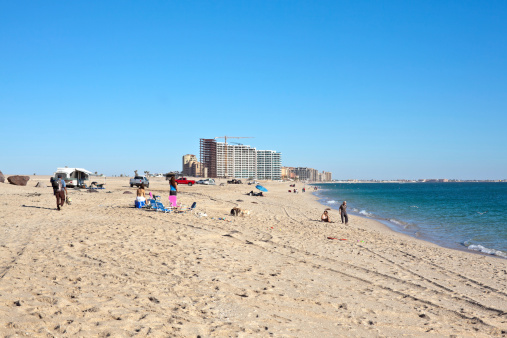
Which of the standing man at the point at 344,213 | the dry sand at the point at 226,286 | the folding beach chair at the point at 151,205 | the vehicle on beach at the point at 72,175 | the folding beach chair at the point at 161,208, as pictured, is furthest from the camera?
the vehicle on beach at the point at 72,175

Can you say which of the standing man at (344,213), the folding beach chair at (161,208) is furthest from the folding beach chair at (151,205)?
the standing man at (344,213)

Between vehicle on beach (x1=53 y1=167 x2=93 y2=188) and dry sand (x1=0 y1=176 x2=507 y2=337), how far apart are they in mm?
23935

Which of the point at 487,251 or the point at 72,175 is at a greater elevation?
the point at 72,175

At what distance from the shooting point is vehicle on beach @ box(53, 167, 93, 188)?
114 ft

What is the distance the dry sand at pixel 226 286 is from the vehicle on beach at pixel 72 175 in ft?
78.5

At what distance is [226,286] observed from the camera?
6820 mm

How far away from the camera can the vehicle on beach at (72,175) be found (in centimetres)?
3484

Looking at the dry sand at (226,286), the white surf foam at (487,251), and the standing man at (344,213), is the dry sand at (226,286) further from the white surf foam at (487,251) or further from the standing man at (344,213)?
the standing man at (344,213)

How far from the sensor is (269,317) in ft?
17.8

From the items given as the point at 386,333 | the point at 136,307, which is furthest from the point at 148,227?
the point at 386,333

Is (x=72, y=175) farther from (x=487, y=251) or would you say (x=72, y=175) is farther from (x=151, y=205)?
(x=487, y=251)

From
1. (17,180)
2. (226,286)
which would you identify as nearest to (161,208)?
(226,286)

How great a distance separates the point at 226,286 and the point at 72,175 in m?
34.7

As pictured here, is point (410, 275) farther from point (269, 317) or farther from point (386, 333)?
point (269, 317)
